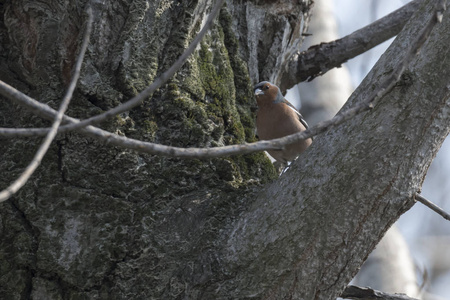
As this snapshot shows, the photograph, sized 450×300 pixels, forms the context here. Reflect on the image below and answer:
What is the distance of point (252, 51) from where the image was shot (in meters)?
3.06

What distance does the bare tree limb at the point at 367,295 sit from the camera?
2113 mm

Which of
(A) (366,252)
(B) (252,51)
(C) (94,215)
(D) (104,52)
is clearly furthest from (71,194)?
(B) (252,51)

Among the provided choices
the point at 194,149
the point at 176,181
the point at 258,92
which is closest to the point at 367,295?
the point at 176,181

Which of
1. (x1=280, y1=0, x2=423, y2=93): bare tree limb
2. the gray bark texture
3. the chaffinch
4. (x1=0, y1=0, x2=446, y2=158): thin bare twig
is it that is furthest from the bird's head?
(x1=0, y1=0, x2=446, y2=158): thin bare twig

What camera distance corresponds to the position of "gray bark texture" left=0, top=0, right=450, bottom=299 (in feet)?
6.05

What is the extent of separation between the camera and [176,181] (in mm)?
2174

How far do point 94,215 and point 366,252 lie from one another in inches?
36.4

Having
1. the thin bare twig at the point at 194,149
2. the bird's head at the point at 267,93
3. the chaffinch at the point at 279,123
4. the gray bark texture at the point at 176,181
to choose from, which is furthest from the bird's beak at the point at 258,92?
the thin bare twig at the point at 194,149

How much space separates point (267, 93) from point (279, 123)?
1.41 ft

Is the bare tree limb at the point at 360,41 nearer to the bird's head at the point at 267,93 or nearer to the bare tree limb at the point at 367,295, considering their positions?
the bird's head at the point at 267,93

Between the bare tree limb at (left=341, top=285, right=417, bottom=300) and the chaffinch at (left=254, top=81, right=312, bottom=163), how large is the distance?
5.26 ft

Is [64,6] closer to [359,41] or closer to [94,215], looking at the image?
[94,215]

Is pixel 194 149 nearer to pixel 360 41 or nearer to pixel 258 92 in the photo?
pixel 258 92

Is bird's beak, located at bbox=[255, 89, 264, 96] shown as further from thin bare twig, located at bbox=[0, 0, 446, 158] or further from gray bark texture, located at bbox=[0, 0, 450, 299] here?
thin bare twig, located at bbox=[0, 0, 446, 158]
